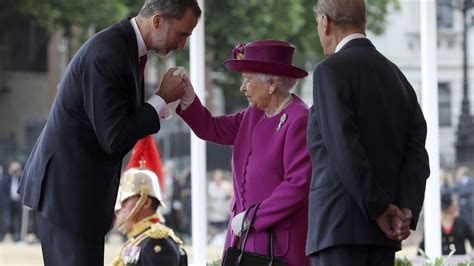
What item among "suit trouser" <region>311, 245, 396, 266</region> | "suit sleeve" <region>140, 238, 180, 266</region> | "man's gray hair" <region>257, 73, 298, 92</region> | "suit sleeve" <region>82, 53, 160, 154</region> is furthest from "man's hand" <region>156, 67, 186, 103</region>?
"suit sleeve" <region>140, 238, 180, 266</region>

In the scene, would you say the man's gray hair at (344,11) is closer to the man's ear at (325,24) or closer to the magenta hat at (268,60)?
the man's ear at (325,24)

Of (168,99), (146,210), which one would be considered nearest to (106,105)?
(168,99)

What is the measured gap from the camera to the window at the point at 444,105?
2160cm

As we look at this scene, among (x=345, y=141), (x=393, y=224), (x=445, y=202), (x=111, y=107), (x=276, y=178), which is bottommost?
(x=445, y=202)

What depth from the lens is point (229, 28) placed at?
18.9m

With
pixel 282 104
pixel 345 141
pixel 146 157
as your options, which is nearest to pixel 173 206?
pixel 146 157

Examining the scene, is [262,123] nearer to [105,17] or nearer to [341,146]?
[341,146]

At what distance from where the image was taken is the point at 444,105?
22.1 meters

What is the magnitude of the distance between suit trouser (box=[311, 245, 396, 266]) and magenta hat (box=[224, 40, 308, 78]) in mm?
987

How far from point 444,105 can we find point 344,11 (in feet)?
63.4

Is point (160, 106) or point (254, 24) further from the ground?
point (254, 24)

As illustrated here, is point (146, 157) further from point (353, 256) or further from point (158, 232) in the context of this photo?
point (353, 256)

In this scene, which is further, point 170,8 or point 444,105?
point 444,105

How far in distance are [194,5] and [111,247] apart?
12201 mm
